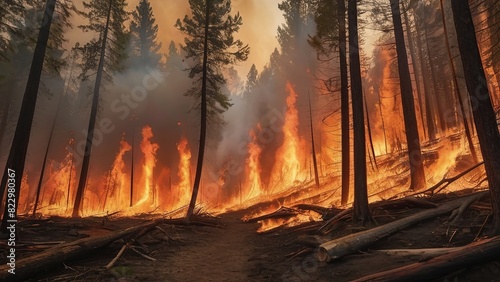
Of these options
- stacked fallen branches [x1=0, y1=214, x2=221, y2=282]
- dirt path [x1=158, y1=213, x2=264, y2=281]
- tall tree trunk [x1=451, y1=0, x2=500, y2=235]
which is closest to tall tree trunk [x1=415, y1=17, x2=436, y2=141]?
tall tree trunk [x1=451, y1=0, x2=500, y2=235]

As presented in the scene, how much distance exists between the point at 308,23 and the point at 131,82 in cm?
2439

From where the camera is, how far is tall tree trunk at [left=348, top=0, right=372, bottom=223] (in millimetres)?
8719

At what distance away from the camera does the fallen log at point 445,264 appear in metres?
4.06

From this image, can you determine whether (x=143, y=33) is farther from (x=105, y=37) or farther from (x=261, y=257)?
(x=261, y=257)

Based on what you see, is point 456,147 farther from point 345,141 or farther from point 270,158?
point 270,158

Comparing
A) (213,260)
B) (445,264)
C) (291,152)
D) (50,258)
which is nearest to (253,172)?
(291,152)

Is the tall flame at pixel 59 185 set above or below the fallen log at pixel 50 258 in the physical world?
above

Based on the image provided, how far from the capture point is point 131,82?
35.9 meters

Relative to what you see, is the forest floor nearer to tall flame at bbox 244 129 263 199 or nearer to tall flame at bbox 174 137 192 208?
tall flame at bbox 174 137 192 208

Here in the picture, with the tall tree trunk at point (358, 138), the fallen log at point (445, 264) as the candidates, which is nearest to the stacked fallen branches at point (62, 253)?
the fallen log at point (445, 264)

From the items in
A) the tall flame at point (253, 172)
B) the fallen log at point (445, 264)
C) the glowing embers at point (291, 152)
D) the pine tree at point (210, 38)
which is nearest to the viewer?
the fallen log at point (445, 264)

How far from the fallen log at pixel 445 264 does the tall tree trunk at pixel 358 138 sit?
168 inches

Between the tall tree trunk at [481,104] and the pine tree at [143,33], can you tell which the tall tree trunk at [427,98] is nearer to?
the tall tree trunk at [481,104]

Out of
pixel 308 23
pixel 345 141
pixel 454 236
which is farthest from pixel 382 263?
pixel 308 23
